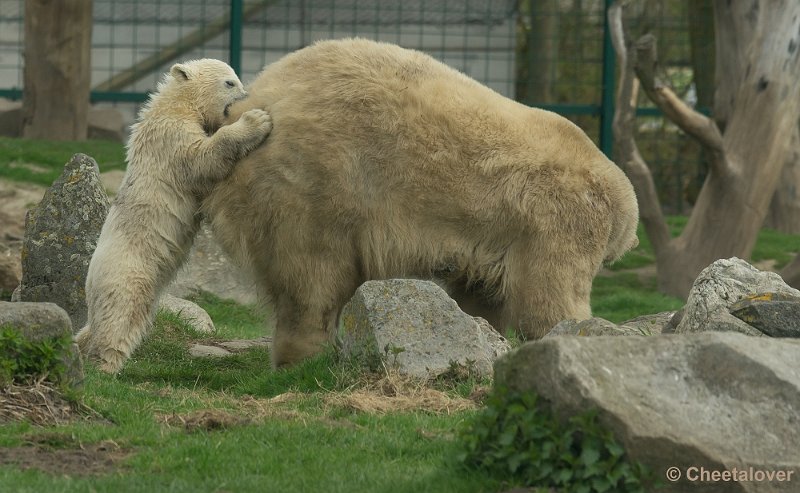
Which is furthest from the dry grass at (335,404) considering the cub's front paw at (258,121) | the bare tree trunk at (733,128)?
the bare tree trunk at (733,128)

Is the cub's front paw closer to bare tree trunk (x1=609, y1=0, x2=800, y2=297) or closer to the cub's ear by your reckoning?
the cub's ear

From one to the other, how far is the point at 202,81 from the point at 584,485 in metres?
3.81

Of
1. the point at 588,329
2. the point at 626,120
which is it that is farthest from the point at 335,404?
the point at 626,120

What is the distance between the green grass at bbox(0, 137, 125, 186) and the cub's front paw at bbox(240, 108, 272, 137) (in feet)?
21.8

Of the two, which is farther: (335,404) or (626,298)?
(626,298)

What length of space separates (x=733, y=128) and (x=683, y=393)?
8612 millimetres

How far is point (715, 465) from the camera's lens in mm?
3842

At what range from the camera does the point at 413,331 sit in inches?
237

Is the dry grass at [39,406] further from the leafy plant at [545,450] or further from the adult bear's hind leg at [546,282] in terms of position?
the adult bear's hind leg at [546,282]

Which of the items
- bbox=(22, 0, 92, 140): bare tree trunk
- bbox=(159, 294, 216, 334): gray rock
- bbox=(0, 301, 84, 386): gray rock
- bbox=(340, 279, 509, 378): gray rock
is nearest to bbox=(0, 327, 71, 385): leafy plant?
bbox=(0, 301, 84, 386): gray rock

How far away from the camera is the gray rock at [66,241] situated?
7.97 m

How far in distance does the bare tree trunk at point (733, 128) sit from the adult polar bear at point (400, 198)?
4981mm

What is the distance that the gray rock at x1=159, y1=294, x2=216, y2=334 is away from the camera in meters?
8.80

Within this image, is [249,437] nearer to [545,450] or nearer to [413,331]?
[413,331]
